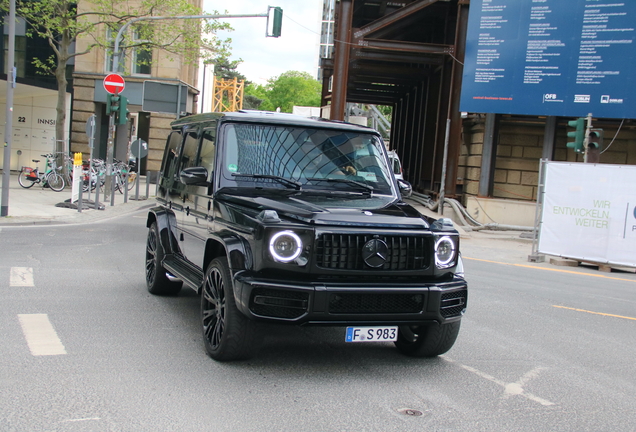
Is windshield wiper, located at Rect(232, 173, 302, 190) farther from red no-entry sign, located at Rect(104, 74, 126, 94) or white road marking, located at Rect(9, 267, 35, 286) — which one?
red no-entry sign, located at Rect(104, 74, 126, 94)

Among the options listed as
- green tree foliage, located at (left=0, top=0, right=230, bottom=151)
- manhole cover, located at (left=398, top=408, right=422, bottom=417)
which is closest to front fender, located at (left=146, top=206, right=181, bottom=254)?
manhole cover, located at (left=398, top=408, right=422, bottom=417)

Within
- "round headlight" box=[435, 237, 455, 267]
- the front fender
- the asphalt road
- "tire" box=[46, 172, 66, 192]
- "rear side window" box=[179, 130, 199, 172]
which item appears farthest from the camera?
"tire" box=[46, 172, 66, 192]

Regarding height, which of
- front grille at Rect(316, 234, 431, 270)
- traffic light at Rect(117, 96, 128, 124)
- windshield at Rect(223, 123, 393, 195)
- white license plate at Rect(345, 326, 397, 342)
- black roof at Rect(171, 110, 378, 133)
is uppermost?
traffic light at Rect(117, 96, 128, 124)

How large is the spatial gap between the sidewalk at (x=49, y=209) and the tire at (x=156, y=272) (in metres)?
7.55

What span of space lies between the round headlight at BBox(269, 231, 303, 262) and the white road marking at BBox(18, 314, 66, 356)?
1994 millimetres

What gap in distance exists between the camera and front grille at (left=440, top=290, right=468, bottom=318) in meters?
4.92

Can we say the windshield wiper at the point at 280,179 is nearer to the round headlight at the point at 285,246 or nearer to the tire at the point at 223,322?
the tire at the point at 223,322

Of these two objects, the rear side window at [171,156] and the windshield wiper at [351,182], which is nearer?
the windshield wiper at [351,182]

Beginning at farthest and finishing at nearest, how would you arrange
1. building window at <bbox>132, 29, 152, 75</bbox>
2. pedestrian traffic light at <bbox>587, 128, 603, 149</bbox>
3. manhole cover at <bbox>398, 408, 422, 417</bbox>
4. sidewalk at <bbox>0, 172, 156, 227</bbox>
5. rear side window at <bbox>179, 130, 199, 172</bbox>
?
building window at <bbox>132, 29, 152, 75</bbox>
pedestrian traffic light at <bbox>587, 128, 603, 149</bbox>
sidewalk at <bbox>0, 172, 156, 227</bbox>
rear side window at <bbox>179, 130, 199, 172</bbox>
manhole cover at <bbox>398, 408, 422, 417</bbox>

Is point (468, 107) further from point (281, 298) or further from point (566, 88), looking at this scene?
point (281, 298)

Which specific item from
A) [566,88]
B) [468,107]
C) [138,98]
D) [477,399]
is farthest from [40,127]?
[477,399]

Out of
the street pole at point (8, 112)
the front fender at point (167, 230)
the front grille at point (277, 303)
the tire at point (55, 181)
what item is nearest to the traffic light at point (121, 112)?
the tire at point (55, 181)

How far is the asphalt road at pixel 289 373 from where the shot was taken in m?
4.10

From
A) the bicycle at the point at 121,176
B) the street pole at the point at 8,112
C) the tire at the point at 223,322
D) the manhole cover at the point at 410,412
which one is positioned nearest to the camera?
the manhole cover at the point at 410,412
